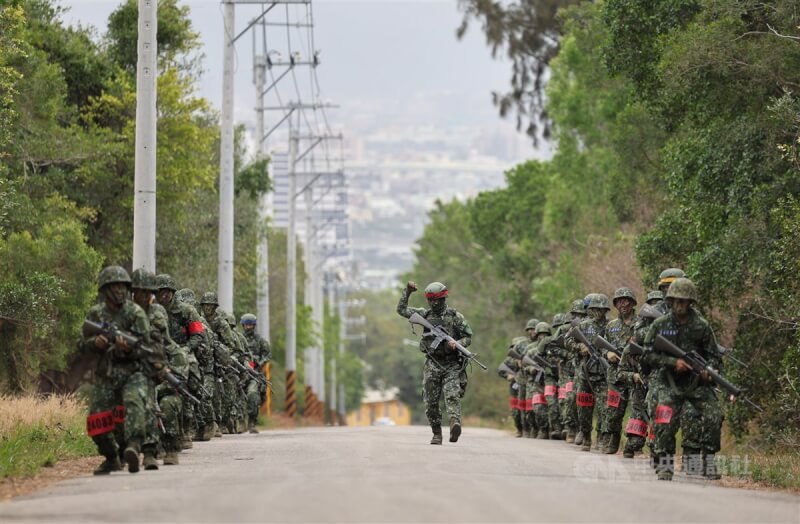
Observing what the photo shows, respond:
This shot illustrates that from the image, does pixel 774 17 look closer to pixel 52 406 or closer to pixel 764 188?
pixel 764 188

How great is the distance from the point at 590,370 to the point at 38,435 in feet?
27.3

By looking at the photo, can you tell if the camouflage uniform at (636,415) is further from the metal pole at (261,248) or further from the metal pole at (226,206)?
the metal pole at (261,248)

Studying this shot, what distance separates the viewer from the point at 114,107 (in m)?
40.7

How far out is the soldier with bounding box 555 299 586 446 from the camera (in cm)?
2644

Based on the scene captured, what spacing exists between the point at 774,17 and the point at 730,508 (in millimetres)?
14065

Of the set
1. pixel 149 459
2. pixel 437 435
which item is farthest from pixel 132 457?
pixel 437 435

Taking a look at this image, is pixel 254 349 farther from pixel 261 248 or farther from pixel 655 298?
pixel 261 248

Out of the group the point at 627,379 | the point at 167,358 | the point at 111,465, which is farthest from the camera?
the point at 627,379

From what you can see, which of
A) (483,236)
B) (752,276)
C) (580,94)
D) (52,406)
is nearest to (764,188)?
(752,276)

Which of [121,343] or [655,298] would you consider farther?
[655,298]

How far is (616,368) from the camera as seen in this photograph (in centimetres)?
2236

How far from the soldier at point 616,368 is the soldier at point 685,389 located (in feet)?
13.9

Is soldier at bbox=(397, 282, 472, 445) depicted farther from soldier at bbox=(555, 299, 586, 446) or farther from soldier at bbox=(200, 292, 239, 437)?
soldier at bbox=(200, 292, 239, 437)

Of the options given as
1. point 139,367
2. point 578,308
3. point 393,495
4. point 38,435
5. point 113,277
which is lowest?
point 393,495
